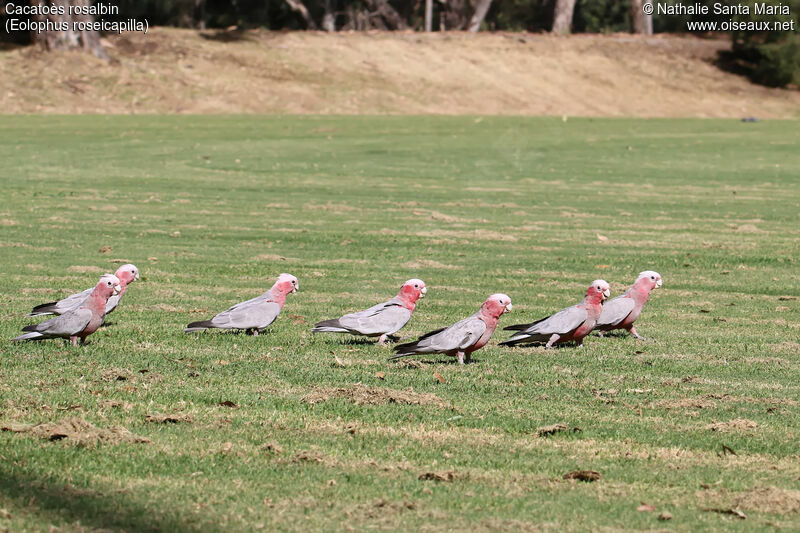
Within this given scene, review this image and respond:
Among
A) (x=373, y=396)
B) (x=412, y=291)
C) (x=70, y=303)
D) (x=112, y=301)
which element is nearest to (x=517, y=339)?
(x=412, y=291)

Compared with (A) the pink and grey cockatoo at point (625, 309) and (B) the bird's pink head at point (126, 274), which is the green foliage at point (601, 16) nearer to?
(A) the pink and grey cockatoo at point (625, 309)

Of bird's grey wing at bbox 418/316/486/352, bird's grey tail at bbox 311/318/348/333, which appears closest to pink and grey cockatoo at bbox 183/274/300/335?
bird's grey tail at bbox 311/318/348/333

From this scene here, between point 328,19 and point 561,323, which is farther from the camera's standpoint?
point 328,19

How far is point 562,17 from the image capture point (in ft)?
254

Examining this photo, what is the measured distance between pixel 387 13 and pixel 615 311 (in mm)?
71066

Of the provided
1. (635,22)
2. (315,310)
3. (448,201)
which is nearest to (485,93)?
(635,22)

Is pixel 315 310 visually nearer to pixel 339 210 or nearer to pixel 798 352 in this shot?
pixel 798 352

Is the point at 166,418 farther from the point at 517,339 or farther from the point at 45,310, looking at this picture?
the point at 517,339

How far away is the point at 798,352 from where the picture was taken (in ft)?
33.0

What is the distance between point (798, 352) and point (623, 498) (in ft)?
16.0

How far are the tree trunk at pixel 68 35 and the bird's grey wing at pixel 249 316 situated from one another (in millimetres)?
50228

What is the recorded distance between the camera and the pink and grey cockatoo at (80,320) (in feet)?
29.1

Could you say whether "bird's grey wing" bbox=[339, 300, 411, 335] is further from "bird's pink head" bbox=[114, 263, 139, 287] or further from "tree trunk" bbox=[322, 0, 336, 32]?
"tree trunk" bbox=[322, 0, 336, 32]

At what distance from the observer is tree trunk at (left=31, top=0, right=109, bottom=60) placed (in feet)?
184
